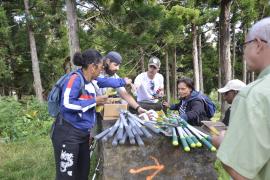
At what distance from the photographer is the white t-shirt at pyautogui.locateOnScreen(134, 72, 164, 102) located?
6.46 meters

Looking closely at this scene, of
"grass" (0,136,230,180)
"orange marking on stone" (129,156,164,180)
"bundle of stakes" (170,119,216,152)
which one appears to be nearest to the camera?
"bundle of stakes" (170,119,216,152)

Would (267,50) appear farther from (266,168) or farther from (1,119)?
(1,119)

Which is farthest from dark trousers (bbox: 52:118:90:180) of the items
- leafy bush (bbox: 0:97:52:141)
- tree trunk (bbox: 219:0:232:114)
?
tree trunk (bbox: 219:0:232:114)

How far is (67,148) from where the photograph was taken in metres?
3.93

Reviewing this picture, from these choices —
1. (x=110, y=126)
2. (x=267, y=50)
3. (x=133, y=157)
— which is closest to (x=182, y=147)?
(x=133, y=157)

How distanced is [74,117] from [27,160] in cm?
327

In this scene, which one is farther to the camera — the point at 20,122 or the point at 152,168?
the point at 20,122

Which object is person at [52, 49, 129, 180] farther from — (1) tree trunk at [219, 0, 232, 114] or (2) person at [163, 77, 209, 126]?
(1) tree trunk at [219, 0, 232, 114]

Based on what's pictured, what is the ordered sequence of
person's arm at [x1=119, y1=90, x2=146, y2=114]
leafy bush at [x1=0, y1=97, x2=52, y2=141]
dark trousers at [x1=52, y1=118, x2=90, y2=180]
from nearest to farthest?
dark trousers at [x1=52, y1=118, x2=90, y2=180], person's arm at [x1=119, y1=90, x2=146, y2=114], leafy bush at [x1=0, y1=97, x2=52, y2=141]

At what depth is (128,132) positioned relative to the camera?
3.78 meters

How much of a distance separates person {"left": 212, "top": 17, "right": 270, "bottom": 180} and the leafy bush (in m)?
7.81

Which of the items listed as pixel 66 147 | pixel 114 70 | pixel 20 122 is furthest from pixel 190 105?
pixel 20 122

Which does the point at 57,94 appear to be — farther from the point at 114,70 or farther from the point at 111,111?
the point at 114,70

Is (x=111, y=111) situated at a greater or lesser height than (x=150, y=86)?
lesser
